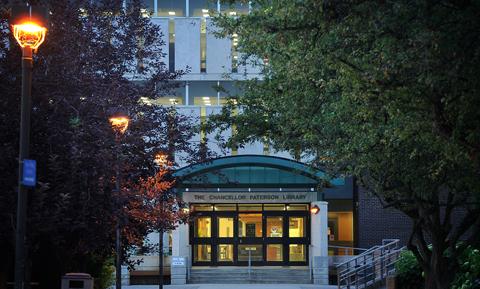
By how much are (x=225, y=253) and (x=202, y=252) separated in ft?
3.47

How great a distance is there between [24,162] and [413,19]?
5.52 metres

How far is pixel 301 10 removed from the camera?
371 inches

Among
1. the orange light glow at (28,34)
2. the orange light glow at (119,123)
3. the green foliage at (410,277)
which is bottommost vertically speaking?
the green foliage at (410,277)

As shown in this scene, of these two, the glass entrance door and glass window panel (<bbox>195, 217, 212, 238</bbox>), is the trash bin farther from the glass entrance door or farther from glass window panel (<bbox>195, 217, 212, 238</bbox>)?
glass window panel (<bbox>195, 217, 212, 238</bbox>)

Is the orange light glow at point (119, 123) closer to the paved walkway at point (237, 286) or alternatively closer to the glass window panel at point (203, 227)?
the paved walkway at point (237, 286)

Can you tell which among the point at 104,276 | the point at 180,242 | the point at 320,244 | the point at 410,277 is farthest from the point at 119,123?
the point at 320,244

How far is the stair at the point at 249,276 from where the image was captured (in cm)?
2994

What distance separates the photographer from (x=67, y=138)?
11984mm

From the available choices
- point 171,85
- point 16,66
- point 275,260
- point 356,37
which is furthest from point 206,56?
point 356,37

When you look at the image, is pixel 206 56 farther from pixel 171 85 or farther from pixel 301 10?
pixel 301 10

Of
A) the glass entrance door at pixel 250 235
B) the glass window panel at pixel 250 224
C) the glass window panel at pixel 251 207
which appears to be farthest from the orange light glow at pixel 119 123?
the glass window panel at pixel 250 224

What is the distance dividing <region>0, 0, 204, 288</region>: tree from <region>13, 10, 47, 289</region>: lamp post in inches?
49.6

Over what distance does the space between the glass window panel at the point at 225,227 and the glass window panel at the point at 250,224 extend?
0.46m

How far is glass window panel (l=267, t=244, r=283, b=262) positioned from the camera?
32.4 metres
